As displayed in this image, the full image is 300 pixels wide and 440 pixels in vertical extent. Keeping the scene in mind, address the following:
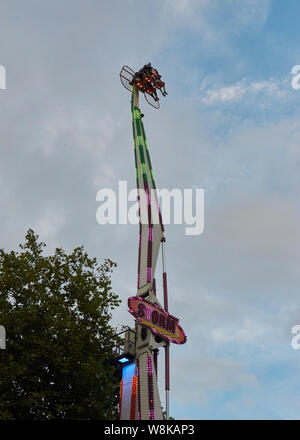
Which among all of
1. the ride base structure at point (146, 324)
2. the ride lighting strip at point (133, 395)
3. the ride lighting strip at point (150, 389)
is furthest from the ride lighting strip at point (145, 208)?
the ride lighting strip at point (133, 395)

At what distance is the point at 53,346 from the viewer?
2953 centimetres

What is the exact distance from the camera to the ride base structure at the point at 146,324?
2488cm

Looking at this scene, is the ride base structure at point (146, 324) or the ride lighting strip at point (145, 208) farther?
the ride lighting strip at point (145, 208)

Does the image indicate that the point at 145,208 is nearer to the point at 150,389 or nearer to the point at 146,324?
the point at 146,324

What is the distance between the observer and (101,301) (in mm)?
33500

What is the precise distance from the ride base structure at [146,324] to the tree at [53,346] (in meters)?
2.16

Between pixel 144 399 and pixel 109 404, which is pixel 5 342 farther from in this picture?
pixel 144 399

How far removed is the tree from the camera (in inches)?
1130

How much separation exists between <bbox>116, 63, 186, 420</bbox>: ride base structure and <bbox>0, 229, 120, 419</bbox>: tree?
216 centimetres

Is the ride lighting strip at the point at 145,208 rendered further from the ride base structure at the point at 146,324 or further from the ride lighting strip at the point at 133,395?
the ride lighting strip at the point at 133,395

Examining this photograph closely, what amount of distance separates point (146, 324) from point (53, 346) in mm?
6668
